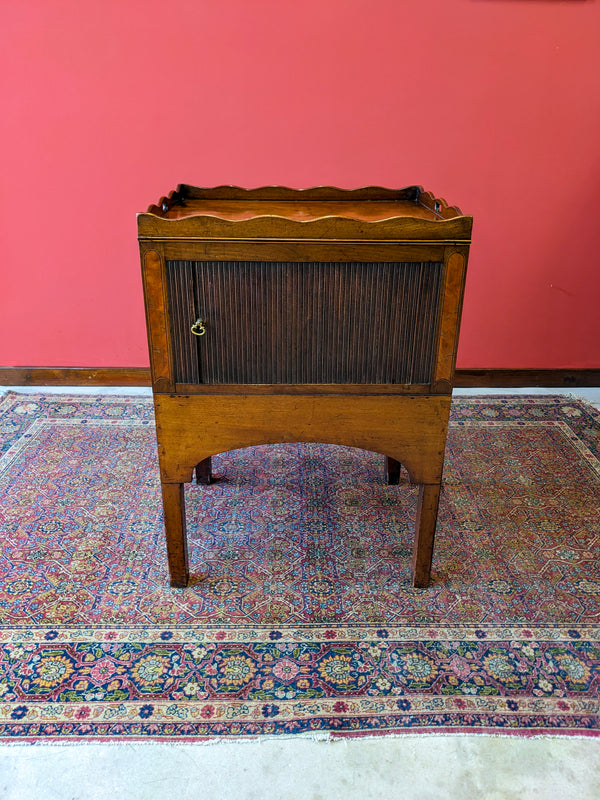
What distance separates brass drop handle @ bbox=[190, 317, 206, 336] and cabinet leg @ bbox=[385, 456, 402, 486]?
103cm

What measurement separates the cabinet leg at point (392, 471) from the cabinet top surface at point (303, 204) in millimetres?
898

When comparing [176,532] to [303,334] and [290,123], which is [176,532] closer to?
[303,334]

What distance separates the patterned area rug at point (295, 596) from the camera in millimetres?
Answer: 1522

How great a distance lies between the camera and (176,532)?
1.86 m

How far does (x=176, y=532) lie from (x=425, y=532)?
713 millimetres

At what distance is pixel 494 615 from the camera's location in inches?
71.1

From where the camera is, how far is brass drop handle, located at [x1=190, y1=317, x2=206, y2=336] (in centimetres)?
161

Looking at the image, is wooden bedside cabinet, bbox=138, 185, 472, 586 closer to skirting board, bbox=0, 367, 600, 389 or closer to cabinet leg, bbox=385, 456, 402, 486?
cabinet leg, bbox=385, 456, 402, 486

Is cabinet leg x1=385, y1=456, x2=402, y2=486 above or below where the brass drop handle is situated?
below

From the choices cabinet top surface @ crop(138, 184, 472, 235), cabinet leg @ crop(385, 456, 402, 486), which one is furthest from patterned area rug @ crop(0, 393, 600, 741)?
cabinet top surface @ crop(138, 184, 472, 235)

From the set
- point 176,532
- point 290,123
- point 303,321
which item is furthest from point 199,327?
point 290,123

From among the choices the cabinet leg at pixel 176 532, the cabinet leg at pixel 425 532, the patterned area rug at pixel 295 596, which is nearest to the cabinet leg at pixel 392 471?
the patterned area rug at pixel 295 596

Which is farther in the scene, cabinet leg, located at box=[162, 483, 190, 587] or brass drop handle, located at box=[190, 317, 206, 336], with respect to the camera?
cabinet leg, located at box=[162, 483, 190, 587]

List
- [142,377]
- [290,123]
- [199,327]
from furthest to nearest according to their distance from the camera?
[142,377] → [290,123] → [199,327]
